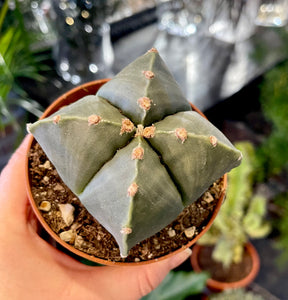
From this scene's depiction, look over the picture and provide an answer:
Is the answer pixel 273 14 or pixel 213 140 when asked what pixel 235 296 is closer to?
pixel 213 140

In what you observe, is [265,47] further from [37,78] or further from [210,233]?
[37,78]

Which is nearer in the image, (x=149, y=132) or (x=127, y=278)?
(x=149, y=132)

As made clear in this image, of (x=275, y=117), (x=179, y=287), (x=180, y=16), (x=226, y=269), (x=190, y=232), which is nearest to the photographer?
(x=190, y=232)

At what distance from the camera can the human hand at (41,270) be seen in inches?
26.8

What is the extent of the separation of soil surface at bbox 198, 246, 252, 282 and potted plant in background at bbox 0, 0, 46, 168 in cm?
95

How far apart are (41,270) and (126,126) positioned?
1.32 feet

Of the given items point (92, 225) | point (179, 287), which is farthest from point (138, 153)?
point (179, 287)

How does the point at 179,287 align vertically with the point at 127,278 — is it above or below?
below

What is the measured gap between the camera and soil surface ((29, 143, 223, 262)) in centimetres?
63

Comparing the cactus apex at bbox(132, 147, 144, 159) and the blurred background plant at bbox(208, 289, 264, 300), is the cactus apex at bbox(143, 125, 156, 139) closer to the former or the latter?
the cactus apex at bbox(132, 147, 144, 159)

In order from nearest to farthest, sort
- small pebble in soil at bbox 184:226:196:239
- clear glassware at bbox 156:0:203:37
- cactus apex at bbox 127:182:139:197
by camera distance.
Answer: cactus apex at bbox 127:182:139:197 < small pebble in soil at bbox 184:226:196:239 < clear glassware at bbox 156:0:203:37

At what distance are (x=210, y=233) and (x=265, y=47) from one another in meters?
0.89

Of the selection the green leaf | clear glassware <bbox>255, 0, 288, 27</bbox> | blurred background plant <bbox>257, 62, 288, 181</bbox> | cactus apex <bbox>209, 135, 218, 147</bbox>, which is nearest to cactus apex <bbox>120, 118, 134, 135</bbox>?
cactus apex <bbox>209, 135, 218, 147</bbox>

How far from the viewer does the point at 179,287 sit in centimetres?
121
